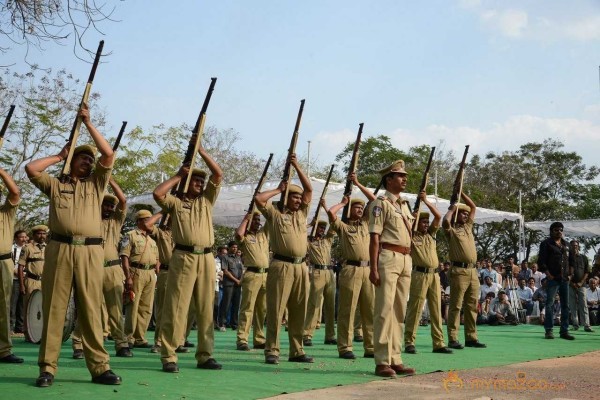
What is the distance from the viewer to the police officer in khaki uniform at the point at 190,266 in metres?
8.48

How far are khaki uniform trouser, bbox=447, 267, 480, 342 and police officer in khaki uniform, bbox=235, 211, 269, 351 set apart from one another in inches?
109

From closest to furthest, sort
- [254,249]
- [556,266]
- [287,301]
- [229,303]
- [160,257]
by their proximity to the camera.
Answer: [287,301] < [160,257] < [254,249] < [556,266] < [229,303]

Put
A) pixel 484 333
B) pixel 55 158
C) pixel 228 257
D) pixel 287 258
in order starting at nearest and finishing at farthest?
pixel 55 158
pixel 287 258
pixel 484 333
pixel 228 257

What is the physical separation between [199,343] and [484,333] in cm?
900

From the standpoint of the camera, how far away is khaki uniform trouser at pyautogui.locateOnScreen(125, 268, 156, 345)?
1122cm

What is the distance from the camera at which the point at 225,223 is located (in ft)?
70.2

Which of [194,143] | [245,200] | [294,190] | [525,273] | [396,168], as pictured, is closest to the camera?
[194,143]

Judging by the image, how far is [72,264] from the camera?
723 centimetres

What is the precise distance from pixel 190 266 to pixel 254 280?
3.59 meters

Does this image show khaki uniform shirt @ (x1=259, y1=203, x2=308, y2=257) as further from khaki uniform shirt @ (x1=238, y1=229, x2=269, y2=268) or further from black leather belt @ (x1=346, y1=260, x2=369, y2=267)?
khaki uniform shirt @ (x1=238, y1=229, x2=269, y2=268)

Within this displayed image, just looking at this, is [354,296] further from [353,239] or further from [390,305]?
[390,305]

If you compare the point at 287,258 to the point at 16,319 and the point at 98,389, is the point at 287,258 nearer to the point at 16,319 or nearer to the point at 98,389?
the point at 98,389

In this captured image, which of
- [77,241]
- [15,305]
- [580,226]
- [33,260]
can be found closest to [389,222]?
[77,241]

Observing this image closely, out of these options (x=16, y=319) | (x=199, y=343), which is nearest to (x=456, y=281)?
(x=199, y=343)
